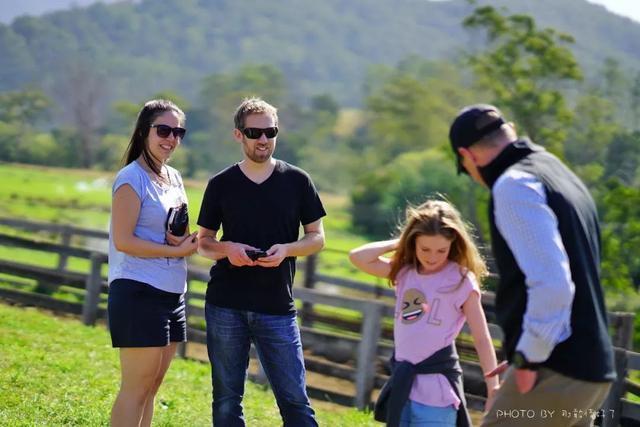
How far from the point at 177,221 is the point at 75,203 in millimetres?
57262

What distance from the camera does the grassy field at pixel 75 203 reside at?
161 ft

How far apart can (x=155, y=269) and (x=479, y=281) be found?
4.82 ft

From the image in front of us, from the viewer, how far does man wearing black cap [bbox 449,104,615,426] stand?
3.17 meters

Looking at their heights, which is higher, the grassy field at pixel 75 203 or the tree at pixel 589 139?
the tree at pixel 589 139

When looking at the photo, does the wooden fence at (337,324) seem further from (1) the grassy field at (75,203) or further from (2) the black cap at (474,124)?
(1) the grassy field at (75,203)

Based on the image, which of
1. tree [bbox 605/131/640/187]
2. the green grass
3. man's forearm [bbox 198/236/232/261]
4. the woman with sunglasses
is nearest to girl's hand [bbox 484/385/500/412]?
man's forearm [bbox 198/236/232/261]

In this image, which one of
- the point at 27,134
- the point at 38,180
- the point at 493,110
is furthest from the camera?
the point at 27,134

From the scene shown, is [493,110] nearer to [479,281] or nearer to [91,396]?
[479,281]

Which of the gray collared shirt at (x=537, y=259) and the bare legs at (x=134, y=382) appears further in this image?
the bare legs at (x=134, y=382)

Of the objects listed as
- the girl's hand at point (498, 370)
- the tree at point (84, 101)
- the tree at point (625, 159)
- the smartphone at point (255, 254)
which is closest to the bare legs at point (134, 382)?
the smartphone at point (255, 254)

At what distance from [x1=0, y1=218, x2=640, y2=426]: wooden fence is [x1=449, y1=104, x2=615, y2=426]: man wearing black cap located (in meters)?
3.18

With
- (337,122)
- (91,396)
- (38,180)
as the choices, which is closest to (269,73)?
(337,122)

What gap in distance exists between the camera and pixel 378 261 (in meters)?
4.20

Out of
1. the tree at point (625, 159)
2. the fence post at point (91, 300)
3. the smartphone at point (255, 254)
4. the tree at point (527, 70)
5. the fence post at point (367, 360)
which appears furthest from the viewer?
the tree at point (625, 159)
